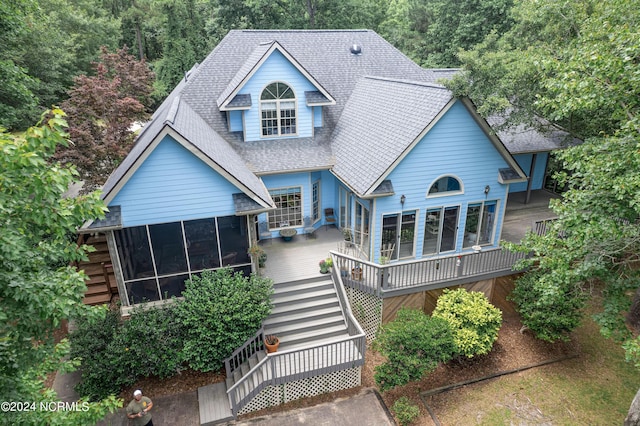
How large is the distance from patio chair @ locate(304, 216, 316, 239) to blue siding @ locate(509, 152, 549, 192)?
11888mm

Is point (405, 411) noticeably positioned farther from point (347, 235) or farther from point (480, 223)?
point (480, 223)

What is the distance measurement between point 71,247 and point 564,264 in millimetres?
10903

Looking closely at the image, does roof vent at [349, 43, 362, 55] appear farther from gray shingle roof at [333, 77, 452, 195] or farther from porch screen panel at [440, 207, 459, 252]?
porch screen panel at [440, 207, 459, 252]

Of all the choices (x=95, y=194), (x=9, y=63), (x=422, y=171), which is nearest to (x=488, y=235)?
(x=422, y=171)

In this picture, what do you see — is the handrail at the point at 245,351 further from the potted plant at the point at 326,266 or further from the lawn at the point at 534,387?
the lawn at the point at 534,387

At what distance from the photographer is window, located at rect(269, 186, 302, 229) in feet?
55.5

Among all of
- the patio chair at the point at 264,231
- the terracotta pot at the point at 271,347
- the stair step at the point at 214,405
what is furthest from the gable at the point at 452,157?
the stair step at the point at 214,405

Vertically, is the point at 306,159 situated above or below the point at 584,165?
below

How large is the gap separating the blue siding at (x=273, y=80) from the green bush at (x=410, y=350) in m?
9.86

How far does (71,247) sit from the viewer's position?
6.61 meters

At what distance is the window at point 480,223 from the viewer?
A: 1510 cm

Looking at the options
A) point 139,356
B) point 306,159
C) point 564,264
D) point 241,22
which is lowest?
point 139,356

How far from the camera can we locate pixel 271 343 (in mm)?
11789

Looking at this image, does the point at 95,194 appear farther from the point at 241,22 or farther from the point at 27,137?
the point at 241,22
